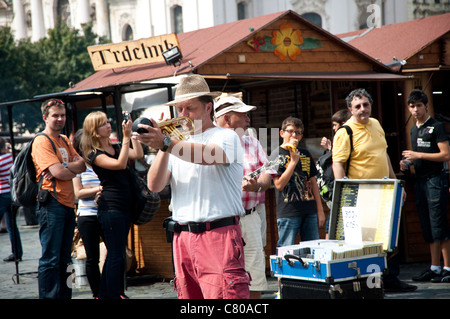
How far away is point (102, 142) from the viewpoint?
6.24 metres

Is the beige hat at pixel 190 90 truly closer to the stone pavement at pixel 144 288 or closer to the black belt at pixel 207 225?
the black belt at pixel 207 225

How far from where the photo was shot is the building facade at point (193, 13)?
4653cm

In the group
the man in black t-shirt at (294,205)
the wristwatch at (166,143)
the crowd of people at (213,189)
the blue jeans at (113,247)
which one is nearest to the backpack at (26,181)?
the crowd of people at (213,189)

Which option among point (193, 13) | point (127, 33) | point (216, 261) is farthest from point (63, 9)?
point (216, 261)

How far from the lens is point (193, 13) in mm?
48906

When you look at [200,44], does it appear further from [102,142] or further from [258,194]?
[258,194]

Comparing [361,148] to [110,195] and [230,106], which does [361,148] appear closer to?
[230,106]

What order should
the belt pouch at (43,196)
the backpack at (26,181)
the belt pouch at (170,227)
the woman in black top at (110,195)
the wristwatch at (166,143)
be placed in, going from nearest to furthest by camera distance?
the wristwatch at (166,143)
the belt pouch at (170,227)
the belt pouch at (43,196)
the woman in black top at (110,195)
the backpack at (26,181)

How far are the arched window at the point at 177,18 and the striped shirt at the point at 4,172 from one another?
39949 millimetres

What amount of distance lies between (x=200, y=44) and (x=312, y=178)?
3.32m

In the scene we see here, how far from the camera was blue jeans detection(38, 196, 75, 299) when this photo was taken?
5.96 metres

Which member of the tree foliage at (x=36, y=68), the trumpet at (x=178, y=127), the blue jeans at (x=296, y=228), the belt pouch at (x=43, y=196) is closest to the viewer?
the trumpet at (x=178, y=127)

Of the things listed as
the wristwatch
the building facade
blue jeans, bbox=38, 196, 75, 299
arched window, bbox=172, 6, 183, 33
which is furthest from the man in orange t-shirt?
arched window, bbox=172, 6, 183, 33

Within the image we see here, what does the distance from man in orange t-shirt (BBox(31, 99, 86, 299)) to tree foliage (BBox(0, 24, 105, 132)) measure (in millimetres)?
29313
